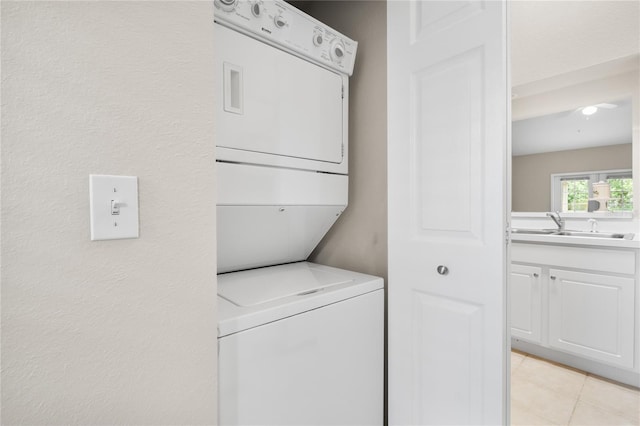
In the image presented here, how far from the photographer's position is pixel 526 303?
8.53ft

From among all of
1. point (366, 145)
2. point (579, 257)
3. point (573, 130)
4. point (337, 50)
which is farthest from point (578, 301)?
point (337, 50)

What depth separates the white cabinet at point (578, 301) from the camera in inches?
84.4

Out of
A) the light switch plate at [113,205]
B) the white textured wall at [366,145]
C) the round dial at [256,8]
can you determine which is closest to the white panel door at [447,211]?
the white textured wall at [366,145]

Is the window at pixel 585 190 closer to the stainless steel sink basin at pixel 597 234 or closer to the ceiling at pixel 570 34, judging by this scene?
the stainless steel sink basin at pixel 597 234

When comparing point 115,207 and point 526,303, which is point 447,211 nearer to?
point 115,207

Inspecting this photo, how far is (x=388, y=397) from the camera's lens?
59.8 inches

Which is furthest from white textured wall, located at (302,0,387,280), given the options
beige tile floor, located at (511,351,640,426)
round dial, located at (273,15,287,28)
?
beige tile floor, located at (511,351,640,426)

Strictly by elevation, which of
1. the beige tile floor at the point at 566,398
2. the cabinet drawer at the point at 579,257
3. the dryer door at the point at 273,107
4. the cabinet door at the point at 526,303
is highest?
the dryer door at the point at 273,107

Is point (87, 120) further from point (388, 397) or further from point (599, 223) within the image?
point (599, 223)

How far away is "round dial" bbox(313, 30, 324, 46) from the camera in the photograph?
4.71ft

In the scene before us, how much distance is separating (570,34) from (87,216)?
3008 mm

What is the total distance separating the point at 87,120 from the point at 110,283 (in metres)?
0.34

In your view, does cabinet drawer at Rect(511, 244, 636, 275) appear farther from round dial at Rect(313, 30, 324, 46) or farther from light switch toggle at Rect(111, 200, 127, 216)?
light switch toggle at Rect(111, 200, 127, 216)

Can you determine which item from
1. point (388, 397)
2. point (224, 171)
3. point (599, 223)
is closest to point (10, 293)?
point (224, 171)
